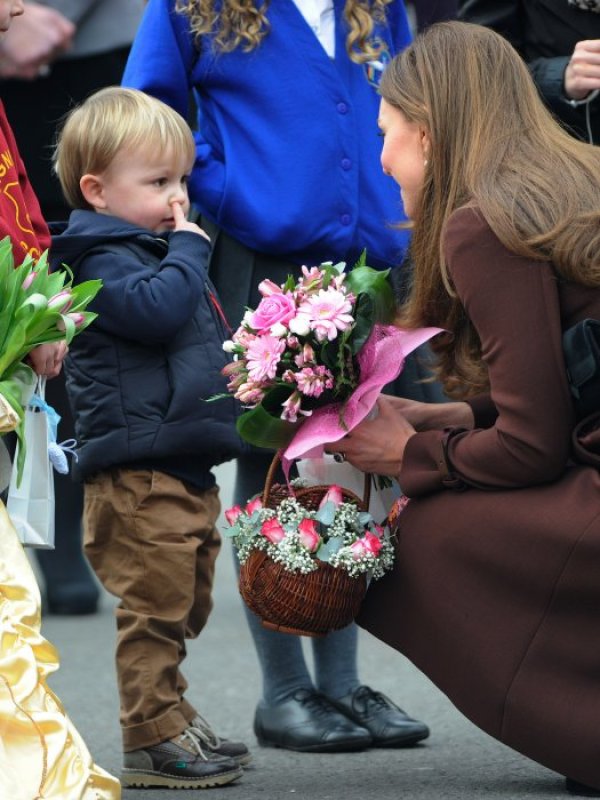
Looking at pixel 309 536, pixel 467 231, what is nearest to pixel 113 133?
pixel 467 231

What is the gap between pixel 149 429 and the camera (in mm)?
3684

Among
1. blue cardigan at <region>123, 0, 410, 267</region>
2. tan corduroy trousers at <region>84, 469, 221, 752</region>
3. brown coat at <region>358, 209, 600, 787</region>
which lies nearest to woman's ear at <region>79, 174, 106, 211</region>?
blue cardigan at <region>123, 0, 410, 267</region>

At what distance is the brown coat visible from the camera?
320 centimetres

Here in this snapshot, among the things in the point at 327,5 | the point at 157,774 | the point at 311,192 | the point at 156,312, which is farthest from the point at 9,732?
the point at 327,5

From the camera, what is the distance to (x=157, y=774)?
3.66m

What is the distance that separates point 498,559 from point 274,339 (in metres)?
0.59

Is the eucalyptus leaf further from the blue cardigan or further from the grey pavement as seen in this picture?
the blue cardigan

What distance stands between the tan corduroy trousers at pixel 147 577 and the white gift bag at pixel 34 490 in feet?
1.52

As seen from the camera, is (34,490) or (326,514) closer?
(34,490)

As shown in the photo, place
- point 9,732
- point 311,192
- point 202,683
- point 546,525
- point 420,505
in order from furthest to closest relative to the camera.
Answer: point 202,683, point 311,192, point 420,505, point 546,525, point 9,732

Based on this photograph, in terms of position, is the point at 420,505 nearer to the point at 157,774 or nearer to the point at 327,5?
the point at 157,774

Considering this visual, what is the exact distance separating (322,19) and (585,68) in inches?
25.0

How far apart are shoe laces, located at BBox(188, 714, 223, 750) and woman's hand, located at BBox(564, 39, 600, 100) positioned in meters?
1.73

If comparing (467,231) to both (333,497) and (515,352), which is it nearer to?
(515,352)
